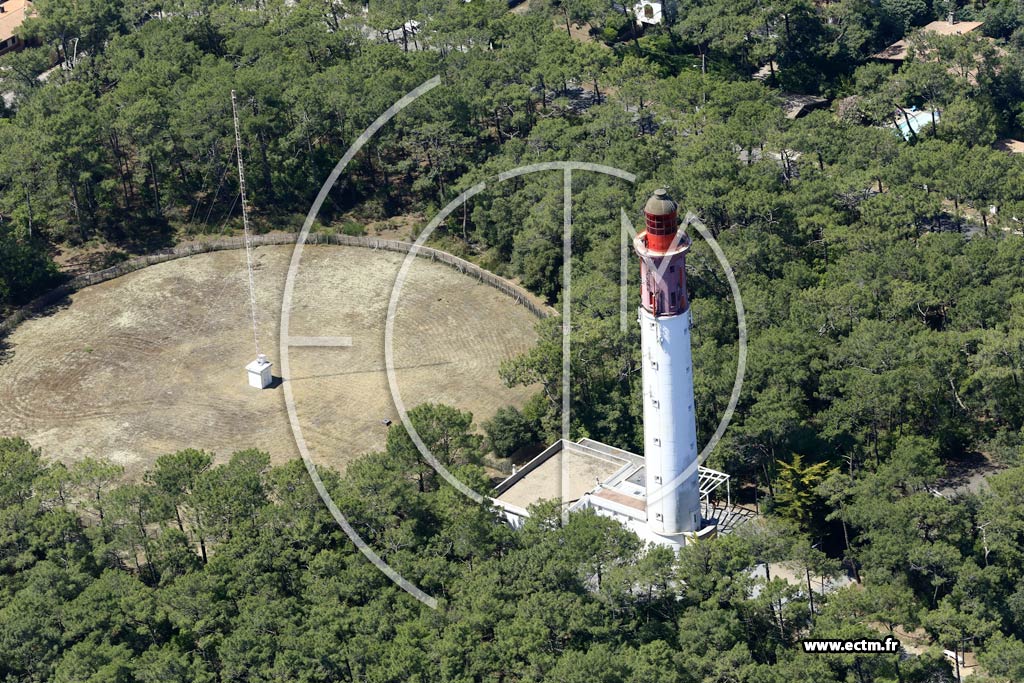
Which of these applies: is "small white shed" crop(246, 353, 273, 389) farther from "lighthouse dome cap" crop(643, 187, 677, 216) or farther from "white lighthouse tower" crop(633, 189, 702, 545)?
"lighthouse dome cap" crop(643, 187, 677, 216)

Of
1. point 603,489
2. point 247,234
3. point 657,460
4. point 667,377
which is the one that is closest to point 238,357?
point 247,234

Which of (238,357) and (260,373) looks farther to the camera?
(238,357)

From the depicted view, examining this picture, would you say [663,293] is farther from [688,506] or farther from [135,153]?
[135,153]

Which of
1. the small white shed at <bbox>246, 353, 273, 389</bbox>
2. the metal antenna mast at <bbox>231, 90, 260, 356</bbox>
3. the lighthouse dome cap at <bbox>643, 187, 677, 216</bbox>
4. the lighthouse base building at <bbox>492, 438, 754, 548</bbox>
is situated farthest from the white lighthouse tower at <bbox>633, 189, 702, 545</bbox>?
the metal antenna mast at <bbox>231, 90, 260, 356</bbox>

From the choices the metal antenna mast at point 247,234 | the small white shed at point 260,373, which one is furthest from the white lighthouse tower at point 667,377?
the metal antenna mast at point 247,234

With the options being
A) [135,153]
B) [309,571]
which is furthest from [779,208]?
[135,153]

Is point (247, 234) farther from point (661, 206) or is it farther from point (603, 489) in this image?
point (661, 206)

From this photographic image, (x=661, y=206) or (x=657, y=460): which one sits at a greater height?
(x=661, y=206)
